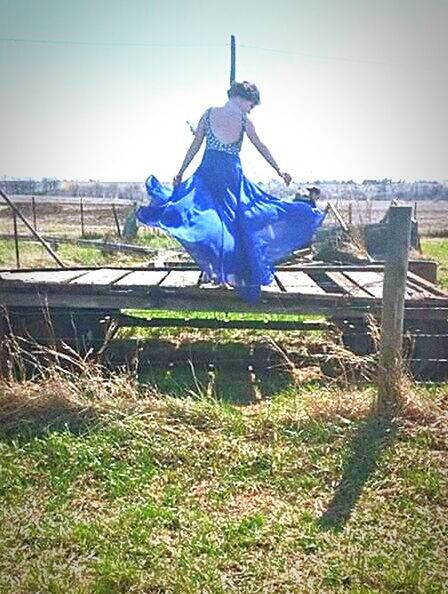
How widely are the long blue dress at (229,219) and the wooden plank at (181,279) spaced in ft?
1.44

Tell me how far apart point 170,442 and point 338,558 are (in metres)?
1.26

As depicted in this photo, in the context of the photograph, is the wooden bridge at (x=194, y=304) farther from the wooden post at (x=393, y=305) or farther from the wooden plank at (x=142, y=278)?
the wooden post at (x=393, y=305)

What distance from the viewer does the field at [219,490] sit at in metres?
2.32

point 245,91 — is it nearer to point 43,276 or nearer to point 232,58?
point 232,58

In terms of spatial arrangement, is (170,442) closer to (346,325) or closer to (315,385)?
(315,385)

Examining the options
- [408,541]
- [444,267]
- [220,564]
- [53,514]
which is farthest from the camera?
[444,267]

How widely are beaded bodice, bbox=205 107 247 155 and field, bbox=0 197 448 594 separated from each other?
194 cm

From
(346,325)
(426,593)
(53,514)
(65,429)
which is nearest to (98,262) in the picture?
(346,325)

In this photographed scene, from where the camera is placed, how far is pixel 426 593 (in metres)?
2.20

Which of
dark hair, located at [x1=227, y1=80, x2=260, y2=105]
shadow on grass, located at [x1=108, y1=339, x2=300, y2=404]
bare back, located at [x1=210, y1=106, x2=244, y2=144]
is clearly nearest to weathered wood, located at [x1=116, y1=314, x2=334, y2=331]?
shadow on grass, located at [x1=108, y1=339, x2=300, y2=404]

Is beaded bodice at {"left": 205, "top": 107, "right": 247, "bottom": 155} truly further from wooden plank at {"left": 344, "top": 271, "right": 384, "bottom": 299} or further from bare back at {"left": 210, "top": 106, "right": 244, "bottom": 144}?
wooden plank at {"left": 344, "top": 271, "right": 384, "bottom": 299}

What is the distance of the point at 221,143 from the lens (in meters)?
4.55

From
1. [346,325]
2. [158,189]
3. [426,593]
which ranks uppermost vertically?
[158,189]

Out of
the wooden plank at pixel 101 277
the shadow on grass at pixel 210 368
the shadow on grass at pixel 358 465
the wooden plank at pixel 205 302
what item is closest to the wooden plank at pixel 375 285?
the wooden plank at pixel 205 302
